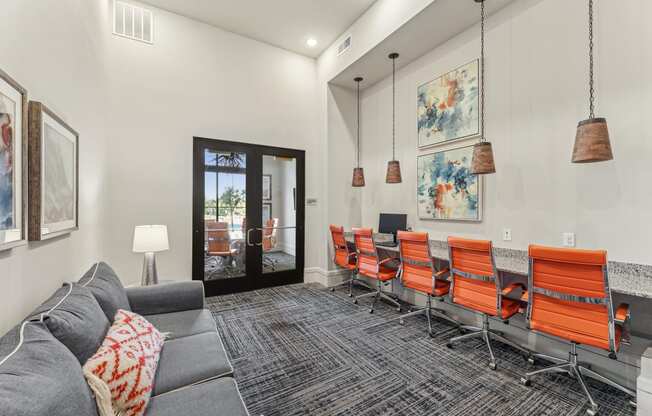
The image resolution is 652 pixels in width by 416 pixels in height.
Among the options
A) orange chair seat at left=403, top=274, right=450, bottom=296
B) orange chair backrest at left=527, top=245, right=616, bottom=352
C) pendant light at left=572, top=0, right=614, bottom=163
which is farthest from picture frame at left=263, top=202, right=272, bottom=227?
pendant light at left=572, top=0, right=614, bottom=163

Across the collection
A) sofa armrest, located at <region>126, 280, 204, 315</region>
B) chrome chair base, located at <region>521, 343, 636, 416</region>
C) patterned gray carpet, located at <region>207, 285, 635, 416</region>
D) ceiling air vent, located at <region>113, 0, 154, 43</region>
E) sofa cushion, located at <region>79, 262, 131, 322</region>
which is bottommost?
patterned gray carpet, located at <region>207, 285, 635, 416</region>

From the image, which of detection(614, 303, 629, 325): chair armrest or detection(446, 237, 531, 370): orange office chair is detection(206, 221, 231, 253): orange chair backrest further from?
detection(614, 303, 629, 325): chair armrest

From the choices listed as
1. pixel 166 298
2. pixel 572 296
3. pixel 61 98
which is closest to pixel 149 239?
pixel 166 298

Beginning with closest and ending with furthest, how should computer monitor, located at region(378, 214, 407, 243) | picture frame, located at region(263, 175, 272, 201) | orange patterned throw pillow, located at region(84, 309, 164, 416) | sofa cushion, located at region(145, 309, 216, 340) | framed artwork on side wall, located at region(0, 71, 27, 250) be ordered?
orange patterned throw pillow, located at region(84, 309, 164, 416)
framed artwork on side wall, located at region(0, 71, 27, 250)
sofa cushion, located at region(145, 309, 216, 340)
computer monitor, located at region(378, 214, 407, 243)
picture frame, located at region(263, 175, 272, 201)

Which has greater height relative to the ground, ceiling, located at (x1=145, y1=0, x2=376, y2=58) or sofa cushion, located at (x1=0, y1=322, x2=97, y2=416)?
ceiling, located at (x1=145, y1=0, x2=376, y2=58)

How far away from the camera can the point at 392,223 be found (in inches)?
166

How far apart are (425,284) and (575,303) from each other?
125 cm

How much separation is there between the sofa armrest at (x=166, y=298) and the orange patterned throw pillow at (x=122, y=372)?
0.88 metres

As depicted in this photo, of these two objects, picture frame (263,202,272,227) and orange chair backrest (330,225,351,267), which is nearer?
orange chair backrest (330,225,351,267)

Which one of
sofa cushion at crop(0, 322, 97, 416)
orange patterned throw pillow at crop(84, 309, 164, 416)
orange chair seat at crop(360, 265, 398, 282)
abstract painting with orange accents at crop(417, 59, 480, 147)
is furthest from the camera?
orange chair seat at crop(360, 265, 398, 282)

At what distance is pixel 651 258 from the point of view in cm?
212

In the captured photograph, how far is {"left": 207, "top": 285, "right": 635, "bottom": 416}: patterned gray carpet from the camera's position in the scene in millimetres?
1899

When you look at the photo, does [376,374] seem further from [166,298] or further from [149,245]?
[149,245]

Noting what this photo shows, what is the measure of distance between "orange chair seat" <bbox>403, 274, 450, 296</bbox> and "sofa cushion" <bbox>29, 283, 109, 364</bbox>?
2647 mm
